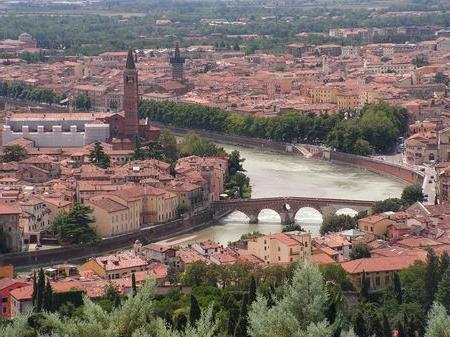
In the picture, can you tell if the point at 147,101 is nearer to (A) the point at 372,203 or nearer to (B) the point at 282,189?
(B) the point at 282,189

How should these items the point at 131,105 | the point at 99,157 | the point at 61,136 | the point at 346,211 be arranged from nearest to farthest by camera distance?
the point at 346,211 → the point at 99,157 → the point at 61,136 → the point at 131,105

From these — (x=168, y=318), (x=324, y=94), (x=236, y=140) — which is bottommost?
(x=236, y=140)

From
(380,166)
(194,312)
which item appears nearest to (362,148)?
(380,166)

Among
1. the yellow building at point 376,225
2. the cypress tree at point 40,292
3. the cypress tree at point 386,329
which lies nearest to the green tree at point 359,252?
the yellow building at point 376,225

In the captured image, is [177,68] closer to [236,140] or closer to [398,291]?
[236,140]

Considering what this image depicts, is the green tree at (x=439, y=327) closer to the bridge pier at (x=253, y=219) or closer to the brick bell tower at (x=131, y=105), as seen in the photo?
the bridge pier at (x=253, y=219)

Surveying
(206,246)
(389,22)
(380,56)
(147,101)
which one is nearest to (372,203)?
(206,246)
